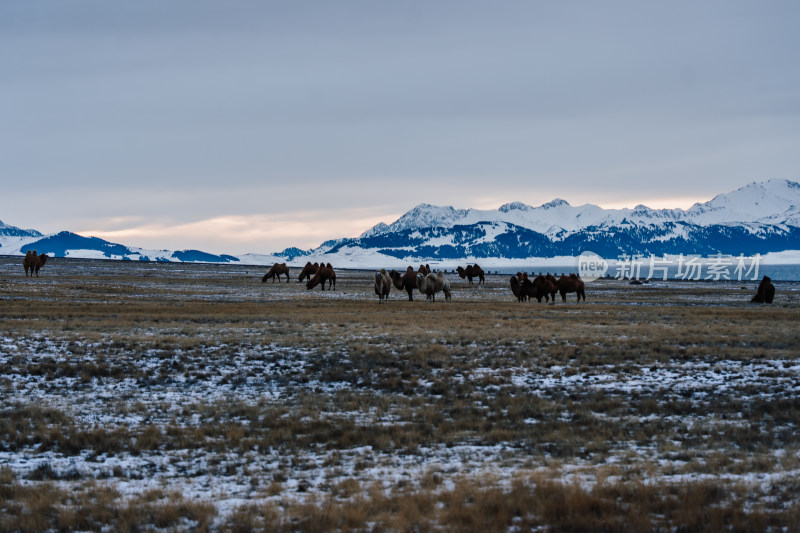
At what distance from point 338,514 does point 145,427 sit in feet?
18.9

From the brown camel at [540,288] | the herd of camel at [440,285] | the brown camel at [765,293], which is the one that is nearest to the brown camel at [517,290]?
the herd of camel at [440,285]

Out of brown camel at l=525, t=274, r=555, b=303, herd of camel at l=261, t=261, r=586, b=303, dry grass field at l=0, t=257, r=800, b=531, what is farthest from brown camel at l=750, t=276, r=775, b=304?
dry grass field at l=0, t=257, r=800, b=531

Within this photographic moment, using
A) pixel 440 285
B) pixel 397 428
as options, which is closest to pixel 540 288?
pixel 440 285

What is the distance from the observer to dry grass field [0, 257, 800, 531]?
792 centimetres

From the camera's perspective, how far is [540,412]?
43.5 feet

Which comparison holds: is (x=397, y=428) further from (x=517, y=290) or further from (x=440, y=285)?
(x=517, y=290)

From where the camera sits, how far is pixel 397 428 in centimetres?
1198

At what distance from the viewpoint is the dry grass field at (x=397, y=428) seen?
26.0ft

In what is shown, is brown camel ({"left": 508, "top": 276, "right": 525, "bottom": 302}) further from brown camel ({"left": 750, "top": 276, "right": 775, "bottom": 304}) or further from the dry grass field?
the dry grass field

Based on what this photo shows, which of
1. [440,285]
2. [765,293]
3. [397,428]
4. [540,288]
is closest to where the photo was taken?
[397,428]

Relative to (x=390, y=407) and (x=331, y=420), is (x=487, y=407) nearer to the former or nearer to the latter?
(x=390, y=407)

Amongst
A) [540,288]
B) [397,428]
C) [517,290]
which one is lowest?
[397,428]

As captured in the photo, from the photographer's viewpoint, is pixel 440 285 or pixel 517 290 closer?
pixel 440 285

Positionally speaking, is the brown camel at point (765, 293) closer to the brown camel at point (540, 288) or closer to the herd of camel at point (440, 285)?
the herd of camel at point (440, 285)
